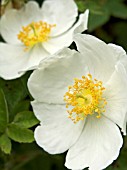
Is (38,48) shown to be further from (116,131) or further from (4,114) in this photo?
(116,131)

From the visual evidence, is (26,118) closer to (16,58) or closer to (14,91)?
(14,91)

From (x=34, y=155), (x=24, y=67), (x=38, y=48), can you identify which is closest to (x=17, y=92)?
(x=24, y=67)

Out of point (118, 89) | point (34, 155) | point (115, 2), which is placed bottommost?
point (34, 155)

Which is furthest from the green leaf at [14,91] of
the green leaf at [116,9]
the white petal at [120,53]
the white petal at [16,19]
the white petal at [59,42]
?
the green leaf at [116,9]

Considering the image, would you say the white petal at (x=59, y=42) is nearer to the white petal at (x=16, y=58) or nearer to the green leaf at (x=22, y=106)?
the white petal at (x=16, y=58)

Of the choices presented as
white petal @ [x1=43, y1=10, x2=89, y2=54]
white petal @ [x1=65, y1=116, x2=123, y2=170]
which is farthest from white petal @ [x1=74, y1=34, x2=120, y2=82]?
white petal @ [x1=43, y1=10, x2=89, y2=54]

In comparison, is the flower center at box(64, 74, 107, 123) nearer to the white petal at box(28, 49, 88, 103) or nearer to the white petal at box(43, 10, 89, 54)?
the white petal at box(28, 49, 88, 103)

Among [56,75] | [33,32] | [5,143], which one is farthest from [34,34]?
[5,143]
